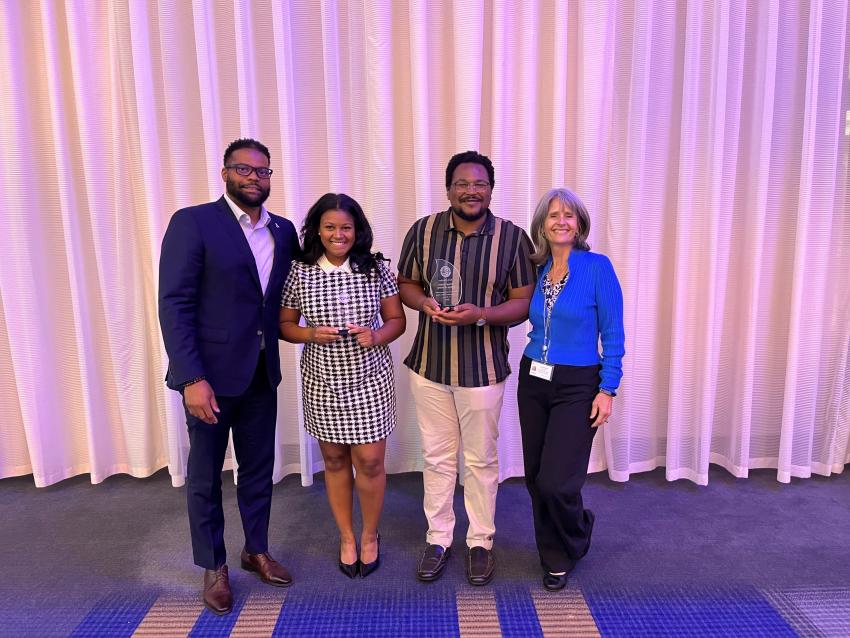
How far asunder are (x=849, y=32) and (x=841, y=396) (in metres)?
1.92

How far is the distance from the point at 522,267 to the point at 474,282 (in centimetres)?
20

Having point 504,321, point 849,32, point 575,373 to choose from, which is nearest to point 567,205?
point 504,321

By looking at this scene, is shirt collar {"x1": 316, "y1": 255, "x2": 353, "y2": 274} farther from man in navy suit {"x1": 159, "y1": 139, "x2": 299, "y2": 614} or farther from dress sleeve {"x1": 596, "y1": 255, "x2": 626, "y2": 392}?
dress sleeve {"x1": 596, "y1": 255, "x2": 626, "y2": 392}

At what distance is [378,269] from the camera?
2012 millimetres

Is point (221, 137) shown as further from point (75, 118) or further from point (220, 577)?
point (220, 577)

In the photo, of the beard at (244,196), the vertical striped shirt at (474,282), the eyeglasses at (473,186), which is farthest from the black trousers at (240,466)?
the eyeglasses at (473,186)

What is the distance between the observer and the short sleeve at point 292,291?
1.99 metres

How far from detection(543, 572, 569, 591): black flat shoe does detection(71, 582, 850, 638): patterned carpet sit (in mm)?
27

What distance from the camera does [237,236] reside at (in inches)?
72.1

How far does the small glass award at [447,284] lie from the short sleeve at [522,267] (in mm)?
214

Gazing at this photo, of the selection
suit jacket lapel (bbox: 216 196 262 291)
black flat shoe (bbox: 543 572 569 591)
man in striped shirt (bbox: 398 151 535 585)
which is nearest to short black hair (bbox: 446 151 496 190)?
man in striped shirt (bbox: 398 151 535 585)

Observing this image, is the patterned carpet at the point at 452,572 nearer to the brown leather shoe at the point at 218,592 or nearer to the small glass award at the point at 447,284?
the brown leather shoe at the point at 218,592

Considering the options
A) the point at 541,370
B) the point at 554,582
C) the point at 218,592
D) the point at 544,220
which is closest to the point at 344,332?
the point at 541,370

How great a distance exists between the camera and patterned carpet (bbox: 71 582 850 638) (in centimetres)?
187
